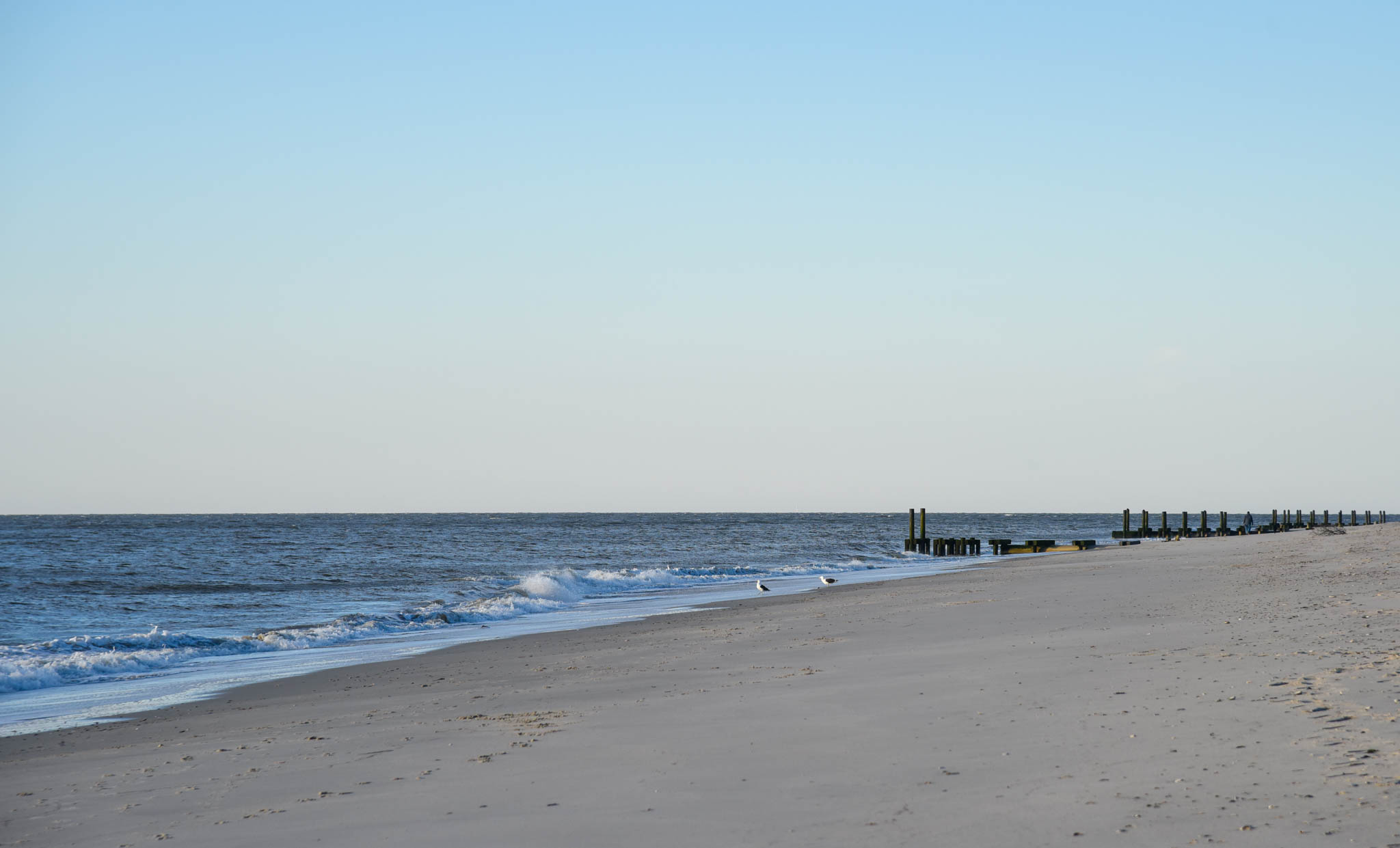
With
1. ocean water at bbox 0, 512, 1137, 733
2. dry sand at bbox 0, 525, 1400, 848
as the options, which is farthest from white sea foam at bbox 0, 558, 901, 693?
dry sand at bbox 0, 525, 1400, 848

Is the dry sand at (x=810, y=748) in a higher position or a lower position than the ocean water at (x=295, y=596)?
higher

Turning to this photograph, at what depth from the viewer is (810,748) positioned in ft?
23.7

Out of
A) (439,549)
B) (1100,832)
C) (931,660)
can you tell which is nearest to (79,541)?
(439,549)

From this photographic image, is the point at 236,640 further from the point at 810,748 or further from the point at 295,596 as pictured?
the point at 810,748

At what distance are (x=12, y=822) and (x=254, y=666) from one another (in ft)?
29.5

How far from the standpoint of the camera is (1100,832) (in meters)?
5.07

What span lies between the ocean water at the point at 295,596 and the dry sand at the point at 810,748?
3.32 meters

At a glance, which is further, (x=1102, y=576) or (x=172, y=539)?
(x=172, y=539)

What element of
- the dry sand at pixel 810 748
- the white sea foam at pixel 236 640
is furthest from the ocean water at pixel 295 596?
the dry sand at pixel 810 748

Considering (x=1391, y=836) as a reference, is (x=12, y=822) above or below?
below

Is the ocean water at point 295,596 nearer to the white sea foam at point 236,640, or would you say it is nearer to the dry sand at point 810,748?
the white sea foam at point 236,640

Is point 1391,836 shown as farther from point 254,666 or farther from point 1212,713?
point 254,666

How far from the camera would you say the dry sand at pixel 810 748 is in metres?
5.50

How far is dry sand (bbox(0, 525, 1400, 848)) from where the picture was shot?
217 inches
